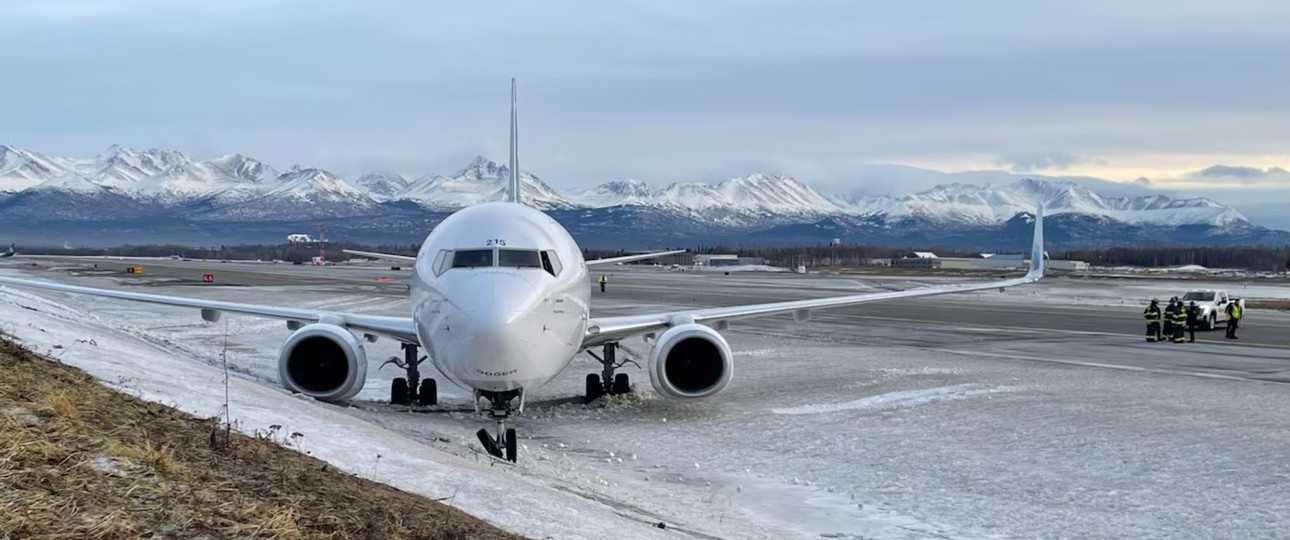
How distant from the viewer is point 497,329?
11266 mm

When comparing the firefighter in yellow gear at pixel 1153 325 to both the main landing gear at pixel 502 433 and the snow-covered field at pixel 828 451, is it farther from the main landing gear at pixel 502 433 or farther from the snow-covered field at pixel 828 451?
the main landing gear at pixel 502 433

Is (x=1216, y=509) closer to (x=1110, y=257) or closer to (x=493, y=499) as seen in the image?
(x=493, y=499)

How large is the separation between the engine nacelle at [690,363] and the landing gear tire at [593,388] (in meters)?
1.44

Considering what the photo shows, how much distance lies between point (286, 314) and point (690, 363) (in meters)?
6.62

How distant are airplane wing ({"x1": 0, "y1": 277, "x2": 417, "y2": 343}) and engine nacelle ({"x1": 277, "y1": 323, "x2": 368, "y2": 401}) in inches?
31.0

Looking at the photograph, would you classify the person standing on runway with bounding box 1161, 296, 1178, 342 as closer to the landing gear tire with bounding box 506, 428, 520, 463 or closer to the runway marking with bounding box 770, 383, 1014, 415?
the runway marking with bounding box 770, 383, 1014, 415

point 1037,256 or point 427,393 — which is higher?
point 1037,256

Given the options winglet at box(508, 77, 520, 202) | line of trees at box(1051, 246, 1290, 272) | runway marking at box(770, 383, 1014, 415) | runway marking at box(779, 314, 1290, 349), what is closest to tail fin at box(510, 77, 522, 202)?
winglet at box(508, 77, 520, 202)

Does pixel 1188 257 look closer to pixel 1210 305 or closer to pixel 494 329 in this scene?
pixel 1210 305

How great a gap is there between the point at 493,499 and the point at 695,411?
25.8 ft

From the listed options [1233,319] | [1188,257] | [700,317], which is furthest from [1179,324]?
[1188,257]

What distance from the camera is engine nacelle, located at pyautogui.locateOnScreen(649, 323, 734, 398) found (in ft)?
50.3

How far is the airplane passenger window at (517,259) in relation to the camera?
12.6 m

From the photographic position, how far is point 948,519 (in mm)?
9352
